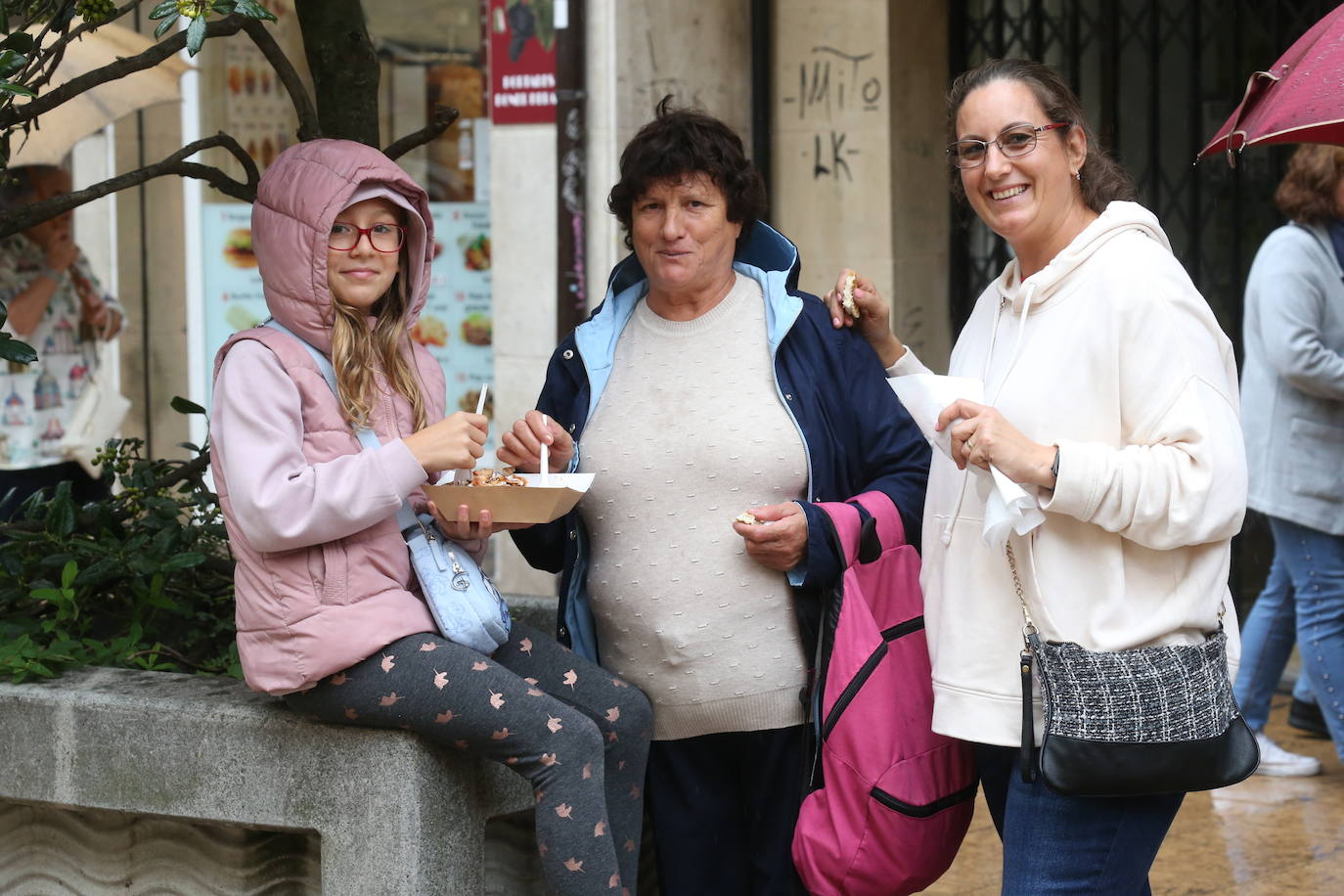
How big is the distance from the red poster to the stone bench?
12.9ft

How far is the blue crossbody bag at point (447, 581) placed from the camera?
3033 mm

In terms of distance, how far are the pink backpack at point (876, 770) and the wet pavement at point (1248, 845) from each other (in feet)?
4.63

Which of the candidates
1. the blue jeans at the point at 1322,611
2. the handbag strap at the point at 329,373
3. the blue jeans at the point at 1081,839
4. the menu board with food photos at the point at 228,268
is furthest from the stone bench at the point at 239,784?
the menu board with food photos at the point at 228,268

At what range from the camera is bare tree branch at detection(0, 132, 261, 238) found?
3.73 meters

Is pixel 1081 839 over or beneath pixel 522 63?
beneath

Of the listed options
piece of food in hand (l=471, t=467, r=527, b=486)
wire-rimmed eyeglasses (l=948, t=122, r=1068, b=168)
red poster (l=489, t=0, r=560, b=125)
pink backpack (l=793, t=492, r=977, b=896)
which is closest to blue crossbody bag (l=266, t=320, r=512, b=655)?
piece of food in hand (l=471, t=467, r=527, b=486)

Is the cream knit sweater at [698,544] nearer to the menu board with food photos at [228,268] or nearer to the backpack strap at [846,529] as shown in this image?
the backpack strap at [846,529]

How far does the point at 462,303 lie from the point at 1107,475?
5.42 metres

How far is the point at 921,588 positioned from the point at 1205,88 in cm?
461

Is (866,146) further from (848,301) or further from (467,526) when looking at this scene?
(467,526)

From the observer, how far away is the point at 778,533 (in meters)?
3.17

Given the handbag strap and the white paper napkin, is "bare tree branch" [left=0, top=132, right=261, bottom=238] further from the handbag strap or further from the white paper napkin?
the white paper napkin

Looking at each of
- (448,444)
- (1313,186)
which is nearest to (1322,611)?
(1313,186)

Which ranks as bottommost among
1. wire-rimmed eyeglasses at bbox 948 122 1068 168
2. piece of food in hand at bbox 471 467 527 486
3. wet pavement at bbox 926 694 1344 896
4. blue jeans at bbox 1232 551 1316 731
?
wet pavement at bbox 926 694 1344 896
